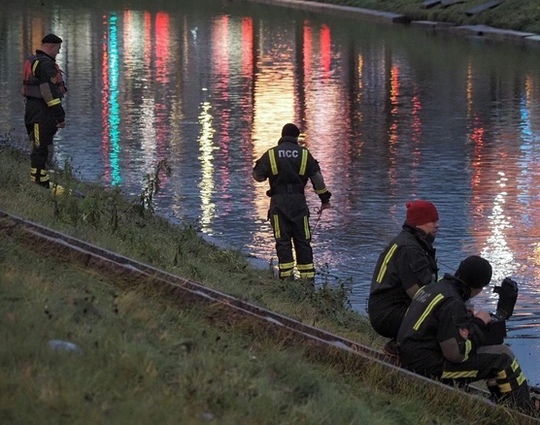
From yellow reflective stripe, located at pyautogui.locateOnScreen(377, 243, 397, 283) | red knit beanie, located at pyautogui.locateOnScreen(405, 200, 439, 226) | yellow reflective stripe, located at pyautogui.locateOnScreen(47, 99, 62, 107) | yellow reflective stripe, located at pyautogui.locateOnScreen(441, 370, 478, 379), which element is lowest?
yellow reflective stripe, located at pyautogui.locateOnScreen(441, 370, 478, 379)

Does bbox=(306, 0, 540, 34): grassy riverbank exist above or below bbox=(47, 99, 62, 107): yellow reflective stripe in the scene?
above

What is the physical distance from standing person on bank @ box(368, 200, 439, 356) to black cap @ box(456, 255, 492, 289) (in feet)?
1.69

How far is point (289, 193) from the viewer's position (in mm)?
11695

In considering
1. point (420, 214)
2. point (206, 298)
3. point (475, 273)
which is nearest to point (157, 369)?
point (206, 298)

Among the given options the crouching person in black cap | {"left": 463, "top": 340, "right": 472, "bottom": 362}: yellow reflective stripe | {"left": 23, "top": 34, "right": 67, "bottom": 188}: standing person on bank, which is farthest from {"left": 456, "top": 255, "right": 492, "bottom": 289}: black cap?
{"left": 23, "top": 34, "right": 67, "bottom": 188}: standing person on bank

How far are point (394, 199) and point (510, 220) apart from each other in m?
1.78

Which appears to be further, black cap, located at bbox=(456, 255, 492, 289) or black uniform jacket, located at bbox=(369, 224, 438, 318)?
black uniform jacket, located at bbox=(369, 224, 438, 318)

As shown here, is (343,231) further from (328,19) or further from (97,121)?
(328,19)

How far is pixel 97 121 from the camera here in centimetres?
2298

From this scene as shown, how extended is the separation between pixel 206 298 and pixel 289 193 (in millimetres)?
4139

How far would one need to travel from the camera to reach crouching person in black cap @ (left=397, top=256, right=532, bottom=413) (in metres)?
7.42

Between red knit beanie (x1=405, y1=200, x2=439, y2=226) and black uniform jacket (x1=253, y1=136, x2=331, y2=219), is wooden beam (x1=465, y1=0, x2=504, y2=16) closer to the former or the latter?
black uniform jacket (x1=253, y1=136, x2=331, y2=219)

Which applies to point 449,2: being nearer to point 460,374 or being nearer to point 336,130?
point 336,130

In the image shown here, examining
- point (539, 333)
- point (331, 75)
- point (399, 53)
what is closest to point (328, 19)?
point (399, 53)
